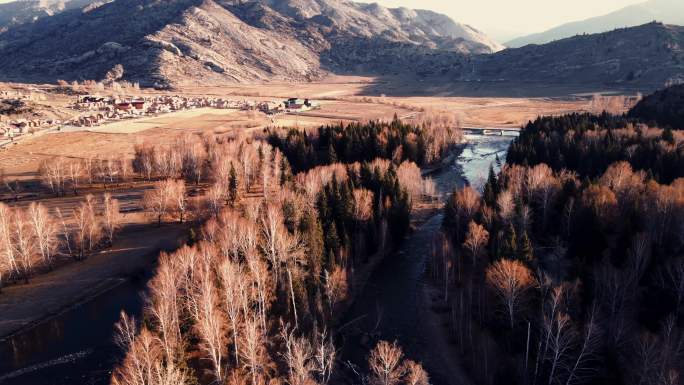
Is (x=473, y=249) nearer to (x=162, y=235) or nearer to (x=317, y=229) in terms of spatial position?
(x=317, y=229)

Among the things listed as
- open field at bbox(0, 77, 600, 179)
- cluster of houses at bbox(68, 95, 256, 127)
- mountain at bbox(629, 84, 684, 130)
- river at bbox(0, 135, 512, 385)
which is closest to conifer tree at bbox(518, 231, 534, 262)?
river at bbox(0, 135, 512, 385)

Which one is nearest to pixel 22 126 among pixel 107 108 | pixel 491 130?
pixel 107 108

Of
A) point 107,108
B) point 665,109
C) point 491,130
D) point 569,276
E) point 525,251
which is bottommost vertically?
point 569,276

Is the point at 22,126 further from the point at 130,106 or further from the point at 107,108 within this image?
the point at 130,106

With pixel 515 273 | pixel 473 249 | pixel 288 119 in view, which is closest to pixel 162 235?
pixel 473 249

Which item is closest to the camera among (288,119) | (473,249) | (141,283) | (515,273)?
(515,273)

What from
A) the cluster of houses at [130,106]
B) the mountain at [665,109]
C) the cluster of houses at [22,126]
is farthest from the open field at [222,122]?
the mountain at [665,109]

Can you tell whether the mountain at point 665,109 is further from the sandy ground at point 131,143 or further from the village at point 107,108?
the village at point 107,108
